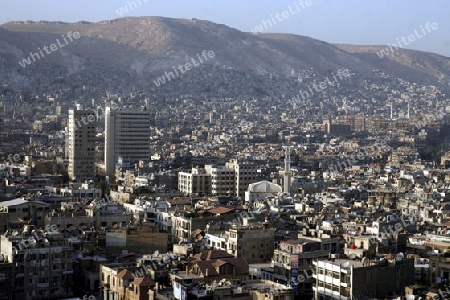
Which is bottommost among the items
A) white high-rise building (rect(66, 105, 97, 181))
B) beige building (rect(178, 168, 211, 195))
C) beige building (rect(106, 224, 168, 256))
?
beige building (rect(106, 224, 168, 256))

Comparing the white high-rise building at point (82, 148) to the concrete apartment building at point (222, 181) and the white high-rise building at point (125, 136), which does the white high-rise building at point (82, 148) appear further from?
the concrete apartment building at point (222, 181)

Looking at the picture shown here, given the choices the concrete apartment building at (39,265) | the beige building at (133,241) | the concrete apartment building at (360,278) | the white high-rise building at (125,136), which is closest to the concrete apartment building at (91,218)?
the beige building at (133,241)

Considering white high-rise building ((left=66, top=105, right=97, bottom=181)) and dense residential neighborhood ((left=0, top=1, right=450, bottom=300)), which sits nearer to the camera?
dense residential neighborhood ((left=0, top=1, right=450, bottom=300))

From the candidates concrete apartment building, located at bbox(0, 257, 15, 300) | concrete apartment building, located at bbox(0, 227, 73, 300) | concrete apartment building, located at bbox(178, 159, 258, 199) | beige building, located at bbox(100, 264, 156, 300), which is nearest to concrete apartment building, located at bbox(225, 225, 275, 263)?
beige building, located at bbox(100, 264, 156, 300)

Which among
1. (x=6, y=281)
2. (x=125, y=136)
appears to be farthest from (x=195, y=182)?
(x=6, y=281)

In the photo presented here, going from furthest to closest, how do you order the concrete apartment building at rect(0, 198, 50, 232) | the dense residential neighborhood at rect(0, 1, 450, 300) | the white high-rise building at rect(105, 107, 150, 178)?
the white high-rise building at rect(105, 107, 150, 178)
the concrete apartment building at rect(0, 198, 50, 232)
the dense residential neighborhood at rect(0, 1, 450, 300)

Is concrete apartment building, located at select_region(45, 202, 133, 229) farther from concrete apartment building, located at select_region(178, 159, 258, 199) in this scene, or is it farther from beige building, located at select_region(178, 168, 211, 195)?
concrete apartment building, located at select_region(178, 159, 258, 199)

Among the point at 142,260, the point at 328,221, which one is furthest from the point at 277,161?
the point at 142,260
